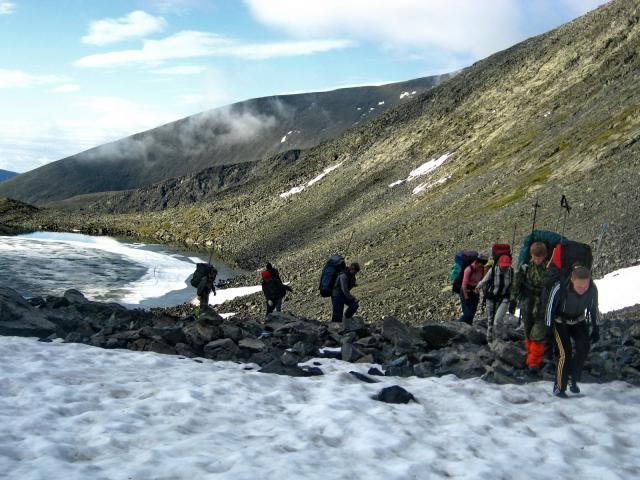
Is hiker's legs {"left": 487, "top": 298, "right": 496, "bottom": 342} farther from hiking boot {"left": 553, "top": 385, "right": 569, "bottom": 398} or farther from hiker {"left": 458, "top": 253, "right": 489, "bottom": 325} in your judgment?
hiking boot {"left": 553, "top": 385, "right": 569, "bottom": 398}


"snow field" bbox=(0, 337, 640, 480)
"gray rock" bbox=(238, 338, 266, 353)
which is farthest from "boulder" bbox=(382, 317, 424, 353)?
"gray rock" bbox=(238, 338, 266, 353)

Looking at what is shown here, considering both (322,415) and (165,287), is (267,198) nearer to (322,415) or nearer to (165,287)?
(165,287)

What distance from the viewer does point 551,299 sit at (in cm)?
948

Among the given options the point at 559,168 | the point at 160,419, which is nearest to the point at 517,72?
the point at 559,168

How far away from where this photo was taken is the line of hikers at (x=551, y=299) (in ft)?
31.1

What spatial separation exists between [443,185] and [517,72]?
3366 centimetres

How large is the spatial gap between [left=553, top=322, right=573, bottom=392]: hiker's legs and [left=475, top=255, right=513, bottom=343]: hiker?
3.71 meters

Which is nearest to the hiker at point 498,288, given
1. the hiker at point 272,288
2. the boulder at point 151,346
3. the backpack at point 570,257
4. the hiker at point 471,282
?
the hiker at point 471,282

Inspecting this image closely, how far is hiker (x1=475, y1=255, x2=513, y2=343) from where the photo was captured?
13.6 m

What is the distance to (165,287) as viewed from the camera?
56.0m

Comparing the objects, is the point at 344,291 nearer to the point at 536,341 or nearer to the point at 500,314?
the point at 500,314

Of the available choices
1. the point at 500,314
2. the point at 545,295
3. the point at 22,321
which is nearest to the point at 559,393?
the point at 545,295

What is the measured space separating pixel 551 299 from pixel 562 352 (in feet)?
3.01

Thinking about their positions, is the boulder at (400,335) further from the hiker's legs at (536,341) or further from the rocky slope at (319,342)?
the hiker's legs at (536,341)
